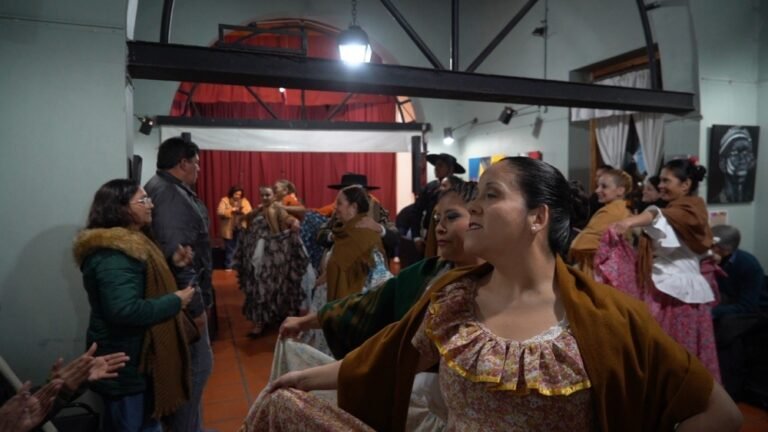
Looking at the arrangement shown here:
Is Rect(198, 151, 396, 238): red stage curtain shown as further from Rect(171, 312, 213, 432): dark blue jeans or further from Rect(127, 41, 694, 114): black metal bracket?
Rect(171, 312, 213, 432): dark blue jeans

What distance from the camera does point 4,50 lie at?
2119 millimetres

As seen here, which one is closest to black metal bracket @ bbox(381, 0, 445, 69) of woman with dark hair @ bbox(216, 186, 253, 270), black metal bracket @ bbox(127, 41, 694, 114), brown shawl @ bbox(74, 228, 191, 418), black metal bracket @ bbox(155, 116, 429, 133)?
black metal bracket @ bbox(127, 41, 694, 114)

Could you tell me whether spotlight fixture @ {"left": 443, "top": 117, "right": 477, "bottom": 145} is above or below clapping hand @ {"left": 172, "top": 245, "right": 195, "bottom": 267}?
above

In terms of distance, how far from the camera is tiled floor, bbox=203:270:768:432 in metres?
3.07

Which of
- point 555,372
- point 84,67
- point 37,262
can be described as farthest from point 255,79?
point 555,372

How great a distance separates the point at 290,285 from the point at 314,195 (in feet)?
17.8

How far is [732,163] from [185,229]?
13.0ft

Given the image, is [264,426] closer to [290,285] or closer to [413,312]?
[413,312]

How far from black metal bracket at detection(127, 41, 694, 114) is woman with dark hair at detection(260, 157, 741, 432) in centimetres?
175

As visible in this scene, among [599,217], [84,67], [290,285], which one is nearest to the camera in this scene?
[84,67]

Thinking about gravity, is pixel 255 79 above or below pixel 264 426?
above

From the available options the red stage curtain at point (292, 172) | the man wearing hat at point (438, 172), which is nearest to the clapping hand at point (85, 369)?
the man wearing hat at point (438, 172)

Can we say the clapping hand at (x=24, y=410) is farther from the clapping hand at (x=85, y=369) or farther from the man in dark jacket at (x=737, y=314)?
the man in dark jacket at (x=737, y=314)

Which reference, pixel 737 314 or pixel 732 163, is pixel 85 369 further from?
pixel 732 163
